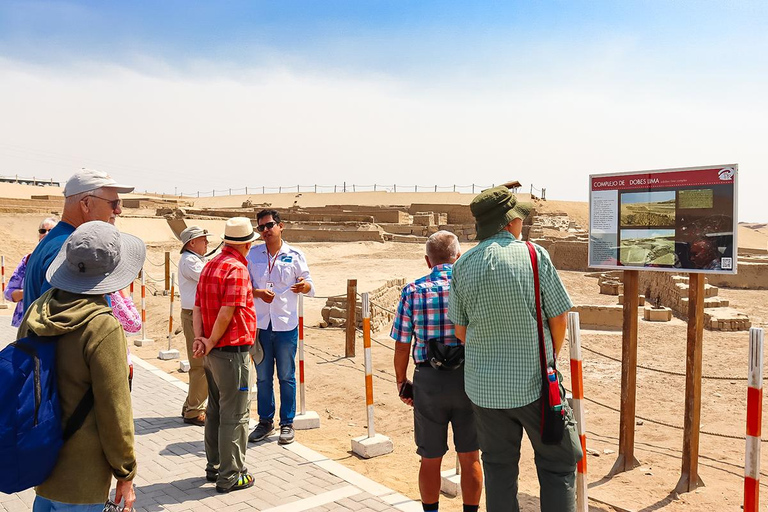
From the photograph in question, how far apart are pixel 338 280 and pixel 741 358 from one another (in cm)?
1319

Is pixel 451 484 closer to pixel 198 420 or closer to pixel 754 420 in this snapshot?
pixel 754 420

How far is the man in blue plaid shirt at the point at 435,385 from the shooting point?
376cm

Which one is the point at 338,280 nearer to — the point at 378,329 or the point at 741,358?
the point at 378,329

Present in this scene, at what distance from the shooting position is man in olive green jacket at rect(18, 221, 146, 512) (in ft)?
8.07

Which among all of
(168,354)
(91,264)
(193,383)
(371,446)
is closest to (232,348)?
(371,446)

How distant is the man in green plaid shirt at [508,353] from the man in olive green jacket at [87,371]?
1664 millimetres

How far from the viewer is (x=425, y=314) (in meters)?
3.81

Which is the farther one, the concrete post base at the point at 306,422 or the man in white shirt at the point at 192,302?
the concrete post base at the point at 306,422

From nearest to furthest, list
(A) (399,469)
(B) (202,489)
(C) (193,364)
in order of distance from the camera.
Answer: (B) (202,489), (A) (399,469), (C) (193,364)

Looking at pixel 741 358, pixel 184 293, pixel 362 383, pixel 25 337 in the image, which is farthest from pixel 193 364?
pixel 741 358

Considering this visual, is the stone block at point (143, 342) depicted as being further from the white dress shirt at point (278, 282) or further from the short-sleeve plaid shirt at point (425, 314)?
the short-sleeve plaid shirt at point (425, 314)

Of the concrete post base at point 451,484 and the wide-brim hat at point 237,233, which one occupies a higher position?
the wide-brim hat at point 237,233

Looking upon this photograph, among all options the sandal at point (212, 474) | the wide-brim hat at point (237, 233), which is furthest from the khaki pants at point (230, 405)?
the wide-brim hat at point (237, 233)

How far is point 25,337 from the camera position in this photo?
249cm
